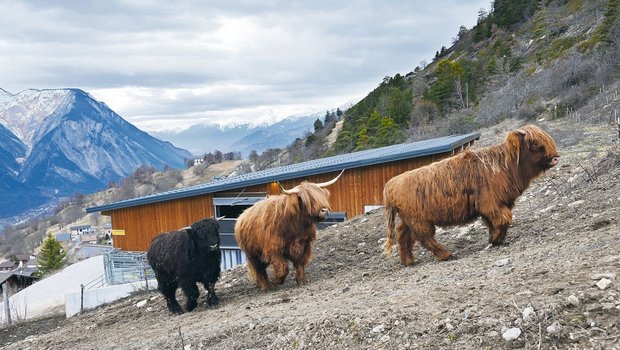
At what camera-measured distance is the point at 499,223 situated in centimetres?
703

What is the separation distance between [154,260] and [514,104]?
39365mm

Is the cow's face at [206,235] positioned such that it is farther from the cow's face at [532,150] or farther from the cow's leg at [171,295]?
the cow's face at [532,150]

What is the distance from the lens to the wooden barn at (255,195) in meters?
17.8

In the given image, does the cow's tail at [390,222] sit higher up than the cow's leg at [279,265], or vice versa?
the cow's tail at [390,222]

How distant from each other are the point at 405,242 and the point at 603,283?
400 cm

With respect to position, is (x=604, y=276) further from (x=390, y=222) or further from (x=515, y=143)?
(x=390, y=222)

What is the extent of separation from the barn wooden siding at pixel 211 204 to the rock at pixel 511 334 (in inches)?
551

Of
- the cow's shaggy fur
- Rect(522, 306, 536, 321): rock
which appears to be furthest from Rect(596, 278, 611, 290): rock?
the cow's shaggy fur

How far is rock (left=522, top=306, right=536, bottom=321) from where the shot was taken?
373 centimetres

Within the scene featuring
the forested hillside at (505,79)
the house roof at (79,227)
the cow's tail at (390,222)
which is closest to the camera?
the cow's tail at (390,222)

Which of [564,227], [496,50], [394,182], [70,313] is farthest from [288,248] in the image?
[496,50]

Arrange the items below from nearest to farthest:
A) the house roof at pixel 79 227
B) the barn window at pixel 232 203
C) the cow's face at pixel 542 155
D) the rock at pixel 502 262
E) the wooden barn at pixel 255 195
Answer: the rock at pixel 502 262 < the cow's face at pixel 542 155 < the wooden barn at pixel 255 195 < the barn window at pixel 232 203 < the house roof at pixel 79 227

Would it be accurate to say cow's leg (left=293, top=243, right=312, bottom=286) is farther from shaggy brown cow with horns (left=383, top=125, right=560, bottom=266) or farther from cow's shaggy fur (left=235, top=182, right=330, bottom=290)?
shaggy brown cow with horns (left=383, top=125, right=560, bottom=266)

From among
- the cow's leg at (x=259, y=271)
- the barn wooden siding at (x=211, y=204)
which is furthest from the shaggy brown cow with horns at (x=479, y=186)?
the barn wooden siding at (x=211, y=204)
